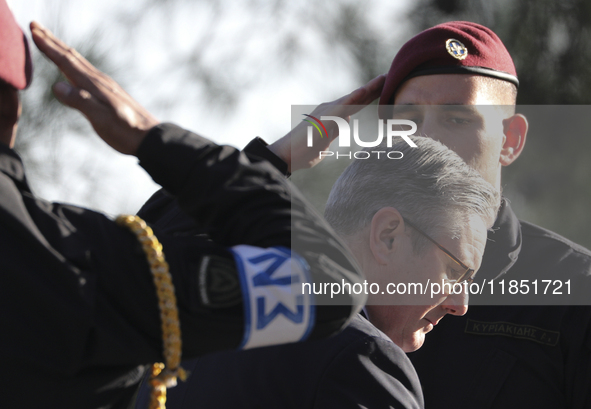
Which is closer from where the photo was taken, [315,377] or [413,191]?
[315,377]

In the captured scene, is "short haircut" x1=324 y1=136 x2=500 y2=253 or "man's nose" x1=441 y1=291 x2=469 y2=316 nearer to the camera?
"short haircut" x1=324 y1=136 x2=500 y2=253

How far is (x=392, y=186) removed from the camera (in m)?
1.88

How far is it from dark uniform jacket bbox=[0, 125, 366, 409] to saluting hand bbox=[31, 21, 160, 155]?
4cm

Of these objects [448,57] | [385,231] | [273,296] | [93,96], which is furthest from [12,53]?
Answer: [448,57]

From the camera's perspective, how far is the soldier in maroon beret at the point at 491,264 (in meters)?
2.10

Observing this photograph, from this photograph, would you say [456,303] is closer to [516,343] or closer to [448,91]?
[516,343]

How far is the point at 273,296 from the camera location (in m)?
1.07

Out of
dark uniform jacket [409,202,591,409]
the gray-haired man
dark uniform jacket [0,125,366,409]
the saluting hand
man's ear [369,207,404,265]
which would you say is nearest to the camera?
dark uniform jacket [0,125,366,409]

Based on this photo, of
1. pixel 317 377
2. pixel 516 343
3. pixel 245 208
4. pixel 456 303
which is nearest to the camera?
pixel 245 208

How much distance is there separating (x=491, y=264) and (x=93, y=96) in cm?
166

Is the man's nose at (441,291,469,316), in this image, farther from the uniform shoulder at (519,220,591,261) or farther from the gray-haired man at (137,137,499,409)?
the uniform shoulder at (519,220,591,261)

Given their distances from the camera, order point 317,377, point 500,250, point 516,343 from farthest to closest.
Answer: point 500,250 → point 516,343 → point 317,377

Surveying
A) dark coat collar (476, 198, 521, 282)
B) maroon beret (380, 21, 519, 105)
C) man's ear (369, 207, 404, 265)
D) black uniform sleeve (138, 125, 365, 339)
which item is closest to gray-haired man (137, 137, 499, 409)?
man's ear (369, 207, 404, 265)

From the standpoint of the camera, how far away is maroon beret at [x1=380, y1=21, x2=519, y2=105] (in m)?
2.43
